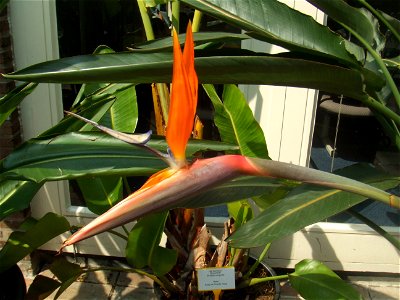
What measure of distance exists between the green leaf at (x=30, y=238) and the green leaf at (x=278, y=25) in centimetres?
88

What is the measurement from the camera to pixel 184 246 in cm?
159

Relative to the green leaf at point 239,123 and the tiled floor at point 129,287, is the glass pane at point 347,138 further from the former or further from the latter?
the green leaf at point 239,123

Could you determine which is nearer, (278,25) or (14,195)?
(278,25)

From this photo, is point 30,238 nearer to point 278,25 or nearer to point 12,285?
point 12,285

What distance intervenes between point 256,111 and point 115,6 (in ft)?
2.19

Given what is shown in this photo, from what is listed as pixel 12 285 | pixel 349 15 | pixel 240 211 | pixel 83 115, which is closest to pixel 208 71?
pixel 349 15

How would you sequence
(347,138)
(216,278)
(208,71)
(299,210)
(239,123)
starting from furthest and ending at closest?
(347,138) → (216,278) → (239,123) → (299,210) → (208,71)

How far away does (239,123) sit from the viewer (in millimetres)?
1330

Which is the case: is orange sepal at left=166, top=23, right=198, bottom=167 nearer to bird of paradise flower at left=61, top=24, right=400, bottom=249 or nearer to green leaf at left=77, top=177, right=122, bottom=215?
bird of paradise flower at left=61, top=24, right=400, bottom=249

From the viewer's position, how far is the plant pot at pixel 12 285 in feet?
4.55

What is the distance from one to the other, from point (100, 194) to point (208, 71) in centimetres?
100

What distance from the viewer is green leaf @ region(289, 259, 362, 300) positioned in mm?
1331

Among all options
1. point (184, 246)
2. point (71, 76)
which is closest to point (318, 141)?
point (184, 246)

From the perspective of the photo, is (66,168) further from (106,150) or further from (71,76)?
(71,76)
